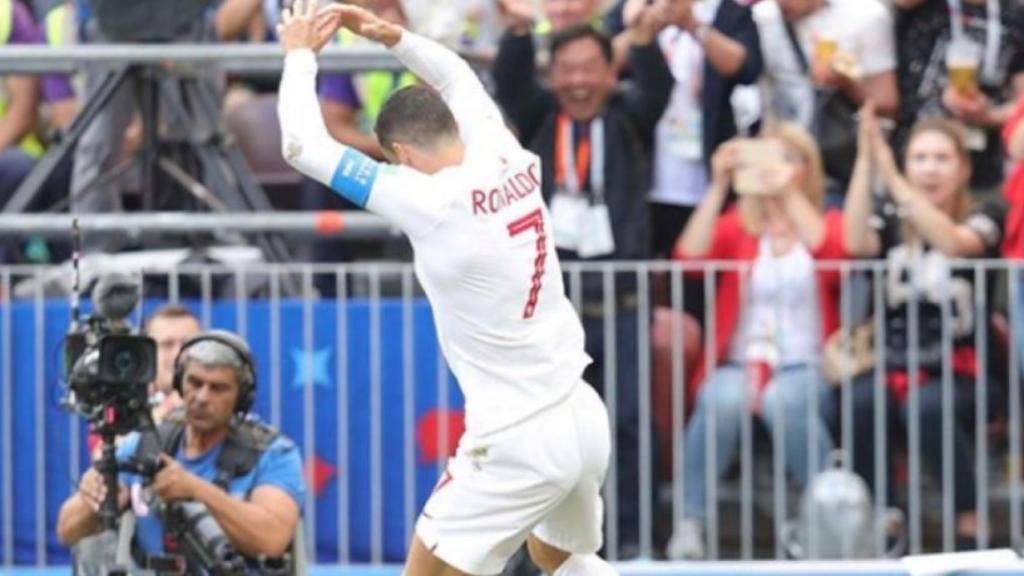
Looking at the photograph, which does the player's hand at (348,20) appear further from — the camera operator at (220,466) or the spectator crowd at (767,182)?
the spectator crowd at (767,182)

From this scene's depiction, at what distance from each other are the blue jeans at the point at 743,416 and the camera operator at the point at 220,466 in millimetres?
2267

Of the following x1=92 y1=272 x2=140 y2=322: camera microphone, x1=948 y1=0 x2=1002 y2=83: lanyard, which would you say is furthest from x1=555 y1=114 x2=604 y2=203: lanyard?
x1=92 y1=272 x2=140 y2=322: camera microphone

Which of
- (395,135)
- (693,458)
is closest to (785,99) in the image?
(693,458)

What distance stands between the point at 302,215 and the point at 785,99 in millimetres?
2181

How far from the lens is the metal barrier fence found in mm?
13508

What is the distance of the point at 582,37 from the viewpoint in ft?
45.3

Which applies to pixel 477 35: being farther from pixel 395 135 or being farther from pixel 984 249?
pixel 395 135

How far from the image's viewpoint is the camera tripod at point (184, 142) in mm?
13984

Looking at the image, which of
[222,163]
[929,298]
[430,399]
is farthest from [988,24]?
[222,163]

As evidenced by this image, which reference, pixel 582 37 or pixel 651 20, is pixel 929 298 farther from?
pixel 582 37

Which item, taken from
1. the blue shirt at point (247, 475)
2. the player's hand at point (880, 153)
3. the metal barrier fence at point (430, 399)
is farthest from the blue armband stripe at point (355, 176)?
the player's hand at point (880, 153)

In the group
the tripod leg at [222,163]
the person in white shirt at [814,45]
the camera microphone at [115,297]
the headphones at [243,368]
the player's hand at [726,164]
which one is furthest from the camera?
the person in white shirt at [814,45]

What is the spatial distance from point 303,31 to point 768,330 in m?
3.62

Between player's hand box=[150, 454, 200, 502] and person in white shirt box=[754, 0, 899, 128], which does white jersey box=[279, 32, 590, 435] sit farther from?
person in white shirt box=[754, 0, 899, 128]
